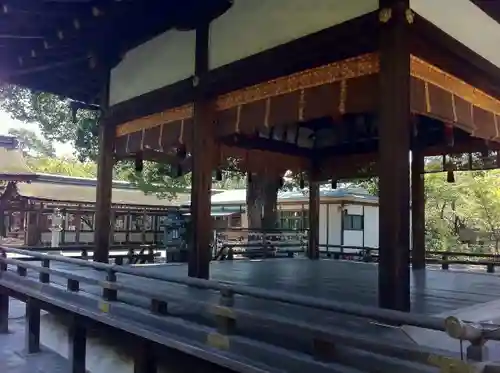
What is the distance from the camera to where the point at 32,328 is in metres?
6.71

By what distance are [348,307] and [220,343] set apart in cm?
101

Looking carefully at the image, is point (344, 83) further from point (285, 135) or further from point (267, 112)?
point (285, 135)

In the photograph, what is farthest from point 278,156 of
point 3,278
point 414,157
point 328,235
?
point 328,235

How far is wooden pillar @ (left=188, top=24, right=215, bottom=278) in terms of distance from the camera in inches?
194

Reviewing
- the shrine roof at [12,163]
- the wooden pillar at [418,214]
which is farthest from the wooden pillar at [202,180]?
the shrine roof at [12,163]

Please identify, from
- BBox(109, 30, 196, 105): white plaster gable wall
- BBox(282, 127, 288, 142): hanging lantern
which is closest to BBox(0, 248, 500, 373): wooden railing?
BBox(109, 30, 196, 105): white plaster gable wall

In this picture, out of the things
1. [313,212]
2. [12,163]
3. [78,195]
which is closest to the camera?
[313,212]

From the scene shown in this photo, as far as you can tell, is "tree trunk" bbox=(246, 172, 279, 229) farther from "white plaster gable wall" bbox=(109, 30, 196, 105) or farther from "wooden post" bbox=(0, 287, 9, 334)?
"wooden post" bbox=(0, 287, 9, 334)

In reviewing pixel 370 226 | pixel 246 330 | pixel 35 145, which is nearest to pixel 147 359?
pixel 246 330

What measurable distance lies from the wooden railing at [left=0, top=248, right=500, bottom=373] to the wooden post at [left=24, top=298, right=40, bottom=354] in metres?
1.68

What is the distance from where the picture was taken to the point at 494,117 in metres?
4.66

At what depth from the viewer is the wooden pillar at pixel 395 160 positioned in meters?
3.22

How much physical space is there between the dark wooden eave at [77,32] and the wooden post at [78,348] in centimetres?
324

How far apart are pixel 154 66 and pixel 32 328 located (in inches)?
157
